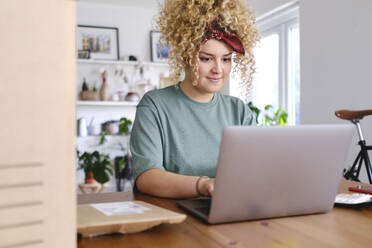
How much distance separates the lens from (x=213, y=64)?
4.40ft

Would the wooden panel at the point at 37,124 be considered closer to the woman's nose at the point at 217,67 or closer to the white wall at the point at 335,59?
the woman's nose at the point at 217,67

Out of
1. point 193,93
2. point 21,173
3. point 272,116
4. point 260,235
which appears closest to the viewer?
point 21,173

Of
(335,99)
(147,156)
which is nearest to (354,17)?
(335,99)

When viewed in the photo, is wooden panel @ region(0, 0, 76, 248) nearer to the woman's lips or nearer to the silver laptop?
the silver laptop

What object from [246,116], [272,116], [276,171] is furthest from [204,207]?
[272,116]

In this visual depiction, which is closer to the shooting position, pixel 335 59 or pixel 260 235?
pixel 260 235

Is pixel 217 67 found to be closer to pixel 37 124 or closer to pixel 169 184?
pixel 169 184

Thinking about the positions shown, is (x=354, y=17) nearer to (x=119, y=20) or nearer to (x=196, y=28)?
(x=196, y=28)

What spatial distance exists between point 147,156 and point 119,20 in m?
4.39

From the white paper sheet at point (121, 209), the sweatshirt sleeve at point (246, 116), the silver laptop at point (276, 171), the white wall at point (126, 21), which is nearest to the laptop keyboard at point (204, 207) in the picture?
the silver laptop at point (276, 171)

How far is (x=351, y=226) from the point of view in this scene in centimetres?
75

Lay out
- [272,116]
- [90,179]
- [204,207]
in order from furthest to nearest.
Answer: [90,179]
[272,116]
[204,207]

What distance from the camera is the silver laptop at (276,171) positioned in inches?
27.9

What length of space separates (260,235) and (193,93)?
2.84 ft
